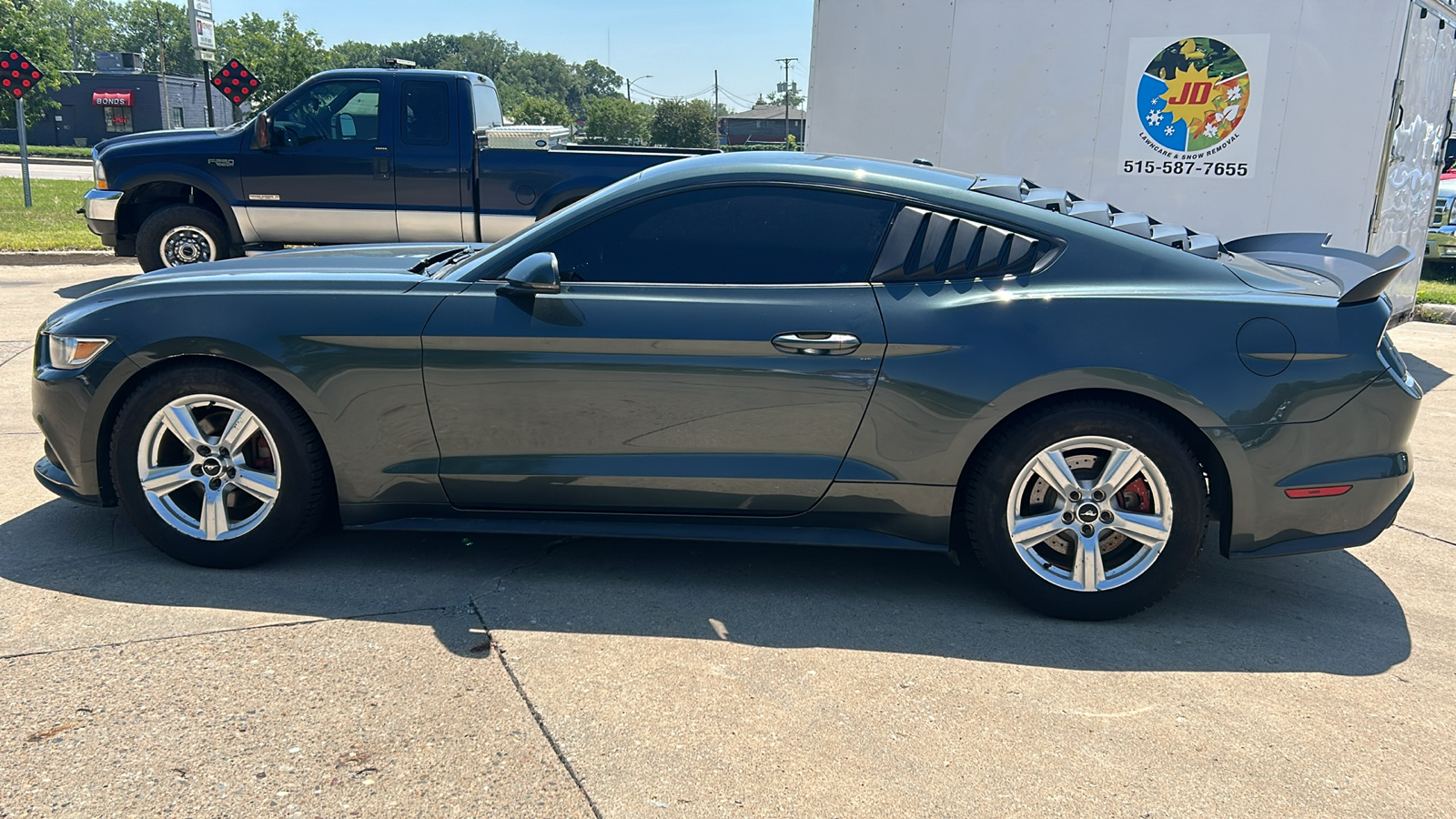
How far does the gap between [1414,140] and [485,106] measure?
26.6 ft

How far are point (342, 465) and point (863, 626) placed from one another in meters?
1.94

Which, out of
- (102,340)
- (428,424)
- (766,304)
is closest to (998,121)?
(766,304)

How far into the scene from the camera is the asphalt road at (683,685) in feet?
8.75

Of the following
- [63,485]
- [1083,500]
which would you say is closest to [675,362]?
[1083,500]

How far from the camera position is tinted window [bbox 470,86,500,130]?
10.3m

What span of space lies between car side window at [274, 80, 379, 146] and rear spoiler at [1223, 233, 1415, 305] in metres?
8.26

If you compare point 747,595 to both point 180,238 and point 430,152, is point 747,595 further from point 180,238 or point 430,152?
point 180,238

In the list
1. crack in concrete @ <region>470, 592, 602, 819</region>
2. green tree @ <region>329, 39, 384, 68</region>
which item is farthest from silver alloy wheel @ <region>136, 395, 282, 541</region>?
green tree @ <region>329, 39, 384, 68</region>

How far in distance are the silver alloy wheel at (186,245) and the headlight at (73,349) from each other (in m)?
7.12

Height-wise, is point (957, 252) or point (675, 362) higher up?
point (957, 252)

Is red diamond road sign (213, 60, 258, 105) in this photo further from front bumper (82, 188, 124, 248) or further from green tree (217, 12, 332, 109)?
green tree (217, 12, 332, 109)

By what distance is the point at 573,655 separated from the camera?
3.33m

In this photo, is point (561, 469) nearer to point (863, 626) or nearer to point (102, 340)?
point (863, 626)

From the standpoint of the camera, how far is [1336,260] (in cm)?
417
